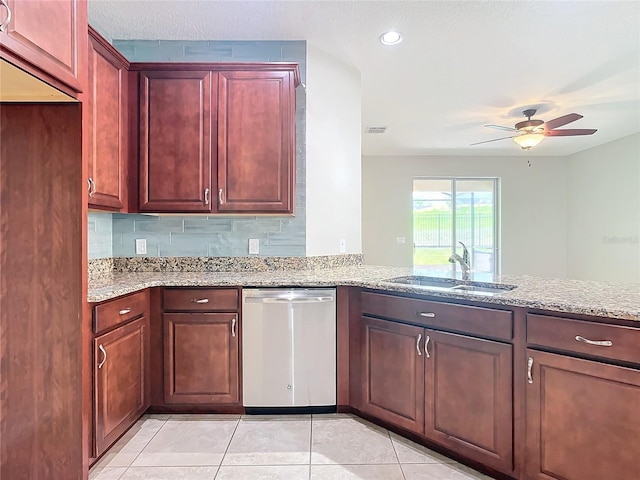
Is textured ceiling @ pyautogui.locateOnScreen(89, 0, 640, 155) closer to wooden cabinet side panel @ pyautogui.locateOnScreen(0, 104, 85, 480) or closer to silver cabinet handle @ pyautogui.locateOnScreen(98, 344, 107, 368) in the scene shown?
wooden cabinet side panel @ pyautogui.locateOnScreen(0, 104, 85, 480)

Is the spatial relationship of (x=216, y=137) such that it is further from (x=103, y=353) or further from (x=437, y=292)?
(x=437, y=292)

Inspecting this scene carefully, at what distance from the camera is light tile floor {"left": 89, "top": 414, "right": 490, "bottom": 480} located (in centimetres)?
182

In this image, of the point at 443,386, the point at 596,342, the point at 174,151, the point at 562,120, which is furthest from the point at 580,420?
the point at 562,120

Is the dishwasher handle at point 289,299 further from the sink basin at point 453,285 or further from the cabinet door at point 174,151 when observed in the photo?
the cabinet door at point 174,151

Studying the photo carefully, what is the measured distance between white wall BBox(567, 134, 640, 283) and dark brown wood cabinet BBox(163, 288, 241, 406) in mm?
5737

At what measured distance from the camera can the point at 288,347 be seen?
2.34 meters

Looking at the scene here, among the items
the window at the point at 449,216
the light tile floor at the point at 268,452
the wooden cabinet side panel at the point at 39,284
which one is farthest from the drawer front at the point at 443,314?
the window at the point at 449,216

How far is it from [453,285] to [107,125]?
7.70 ft

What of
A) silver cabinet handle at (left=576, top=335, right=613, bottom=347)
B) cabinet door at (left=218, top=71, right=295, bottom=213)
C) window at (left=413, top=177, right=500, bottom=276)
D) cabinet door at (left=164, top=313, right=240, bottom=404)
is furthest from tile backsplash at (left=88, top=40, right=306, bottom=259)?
window at (left=413, top=177, right=500, bottom=276)

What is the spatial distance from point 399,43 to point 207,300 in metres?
2.31

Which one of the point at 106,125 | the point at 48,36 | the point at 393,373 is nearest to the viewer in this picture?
the point at 48,36

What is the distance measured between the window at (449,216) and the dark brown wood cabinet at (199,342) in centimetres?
497

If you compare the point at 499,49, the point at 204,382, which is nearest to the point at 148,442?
the point at 204,382

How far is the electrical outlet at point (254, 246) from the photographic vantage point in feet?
9.31
